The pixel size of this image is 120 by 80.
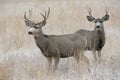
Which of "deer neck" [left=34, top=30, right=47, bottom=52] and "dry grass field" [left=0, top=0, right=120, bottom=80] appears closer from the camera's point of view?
"dry grass field" [left=0, top=0, right=120, bottom=80]

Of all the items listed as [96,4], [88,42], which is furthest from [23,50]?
[96,4]

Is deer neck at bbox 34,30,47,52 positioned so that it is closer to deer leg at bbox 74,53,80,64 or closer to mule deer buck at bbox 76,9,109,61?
deer leg at bbox 74,53,80,64

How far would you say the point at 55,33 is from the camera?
14.6 meters

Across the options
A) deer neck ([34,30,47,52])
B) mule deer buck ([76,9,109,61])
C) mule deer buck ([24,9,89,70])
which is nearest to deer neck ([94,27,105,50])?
mule deer buck ([76,9,109,61])

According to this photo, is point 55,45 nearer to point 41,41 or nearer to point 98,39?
point 41,41

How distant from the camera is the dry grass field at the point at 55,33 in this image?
9297mm

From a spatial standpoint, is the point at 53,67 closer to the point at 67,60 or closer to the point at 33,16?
the point at 67,60

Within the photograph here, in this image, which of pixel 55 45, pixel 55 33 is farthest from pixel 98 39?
pixel 55 33

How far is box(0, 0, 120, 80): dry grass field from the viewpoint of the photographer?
30.5ft

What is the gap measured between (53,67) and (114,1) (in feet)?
43.4

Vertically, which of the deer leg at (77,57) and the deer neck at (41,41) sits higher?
the deer neck at (41,41)

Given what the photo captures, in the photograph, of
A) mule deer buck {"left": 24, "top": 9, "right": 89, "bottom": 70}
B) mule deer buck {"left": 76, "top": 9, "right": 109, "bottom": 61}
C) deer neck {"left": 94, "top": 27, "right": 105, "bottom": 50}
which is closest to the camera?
mule deer buck {"left": 24, "top": 9, "right": 89, "bottom": 70}

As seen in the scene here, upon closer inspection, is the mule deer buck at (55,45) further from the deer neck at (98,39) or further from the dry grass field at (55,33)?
the deer neck at (98,39)

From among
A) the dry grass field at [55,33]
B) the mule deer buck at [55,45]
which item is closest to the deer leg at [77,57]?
the mule deer buck at [55,45]
